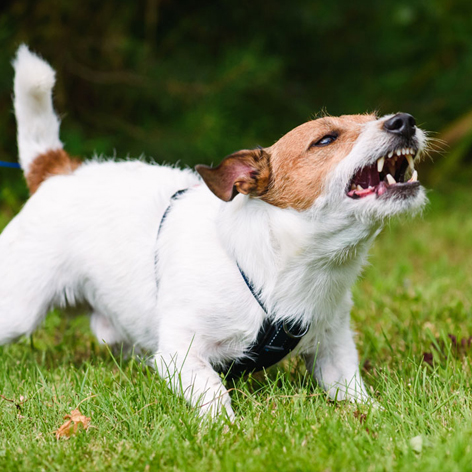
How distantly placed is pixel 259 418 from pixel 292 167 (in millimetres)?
1067

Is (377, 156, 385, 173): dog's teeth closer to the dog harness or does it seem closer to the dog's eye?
the dog's eye

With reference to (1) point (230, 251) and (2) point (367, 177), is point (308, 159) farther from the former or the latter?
(1) point (230, 251)

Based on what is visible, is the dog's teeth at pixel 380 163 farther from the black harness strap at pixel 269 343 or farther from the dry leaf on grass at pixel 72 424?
the dry leaf on grass at pixel 72 424

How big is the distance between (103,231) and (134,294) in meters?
0.36

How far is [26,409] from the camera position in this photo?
276cm

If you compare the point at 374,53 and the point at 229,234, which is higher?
the point at 374,53

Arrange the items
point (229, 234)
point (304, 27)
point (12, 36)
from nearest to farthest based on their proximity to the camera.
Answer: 1. point (229, 234)
2. point (12, 36)
3. point (304, 27)

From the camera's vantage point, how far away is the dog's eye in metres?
2.89

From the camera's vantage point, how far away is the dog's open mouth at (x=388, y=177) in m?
2.70

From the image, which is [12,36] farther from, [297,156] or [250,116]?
[297,156]

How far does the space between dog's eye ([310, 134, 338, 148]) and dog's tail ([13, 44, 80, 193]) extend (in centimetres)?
154

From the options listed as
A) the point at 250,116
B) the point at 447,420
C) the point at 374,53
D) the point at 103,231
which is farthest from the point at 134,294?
the point at 374,53

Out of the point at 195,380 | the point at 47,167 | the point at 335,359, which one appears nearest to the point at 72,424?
the point at 195,380

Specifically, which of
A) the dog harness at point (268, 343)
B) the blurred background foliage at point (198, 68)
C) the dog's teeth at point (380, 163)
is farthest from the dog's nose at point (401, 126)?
the blurred background foliage at point (198, 68)
